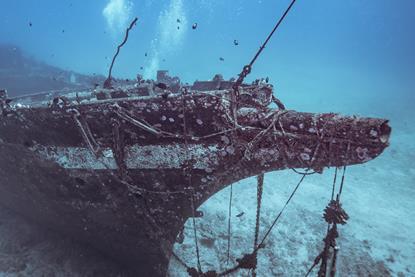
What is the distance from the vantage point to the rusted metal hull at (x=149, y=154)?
9.34 feet

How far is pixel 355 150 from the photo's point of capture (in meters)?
2.57

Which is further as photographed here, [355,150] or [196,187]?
[196,187]

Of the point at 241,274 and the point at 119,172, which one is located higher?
the point at 119,172

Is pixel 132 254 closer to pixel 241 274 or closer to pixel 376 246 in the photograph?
pixel 241 274

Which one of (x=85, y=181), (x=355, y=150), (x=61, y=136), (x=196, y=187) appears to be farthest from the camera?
(x=85, y=181)

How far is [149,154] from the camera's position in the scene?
3707 millimetres

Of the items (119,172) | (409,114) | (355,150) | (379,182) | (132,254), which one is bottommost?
(132,254)

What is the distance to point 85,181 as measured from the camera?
4.37 m

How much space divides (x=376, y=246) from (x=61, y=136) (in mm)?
8543

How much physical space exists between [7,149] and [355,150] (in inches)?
213

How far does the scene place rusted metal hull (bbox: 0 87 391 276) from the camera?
285 cm

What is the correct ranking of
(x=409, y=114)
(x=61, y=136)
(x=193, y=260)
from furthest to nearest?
1. (x=409, y=114)
2. (x=193, y=260)
3. (x=61, y=136)

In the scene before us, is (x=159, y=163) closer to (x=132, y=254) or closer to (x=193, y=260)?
(x=132, y=254)

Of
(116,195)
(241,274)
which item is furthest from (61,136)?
(241,274)
